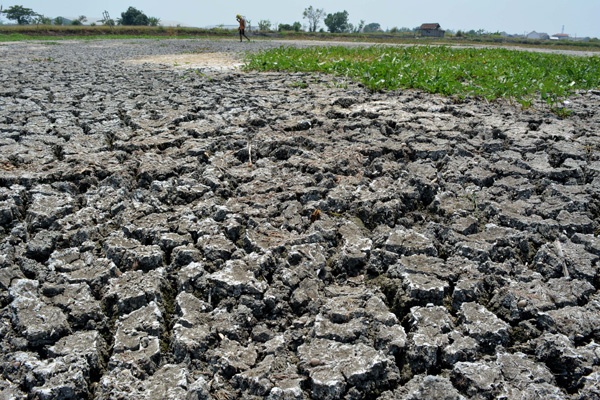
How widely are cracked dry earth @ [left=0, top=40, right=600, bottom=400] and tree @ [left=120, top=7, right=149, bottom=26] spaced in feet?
185

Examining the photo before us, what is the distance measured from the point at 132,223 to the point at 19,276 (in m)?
0.69

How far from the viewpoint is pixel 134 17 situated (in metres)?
55.1

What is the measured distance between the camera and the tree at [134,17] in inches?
2169

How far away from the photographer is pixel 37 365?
178 cm

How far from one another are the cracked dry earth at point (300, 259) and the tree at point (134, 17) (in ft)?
185

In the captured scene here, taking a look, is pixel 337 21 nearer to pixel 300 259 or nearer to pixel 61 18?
pixel 61 18

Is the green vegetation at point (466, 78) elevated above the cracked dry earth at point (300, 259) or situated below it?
above

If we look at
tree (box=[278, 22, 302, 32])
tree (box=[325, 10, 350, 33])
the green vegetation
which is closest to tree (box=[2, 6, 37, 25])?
tree (box=[278, 22, 302, 32])

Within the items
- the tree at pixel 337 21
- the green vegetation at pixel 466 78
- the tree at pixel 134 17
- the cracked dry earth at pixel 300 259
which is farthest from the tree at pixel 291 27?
the cracked dry earth at pixel 300 259

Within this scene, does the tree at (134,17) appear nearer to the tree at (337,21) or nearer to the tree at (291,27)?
the tree at (291,27)

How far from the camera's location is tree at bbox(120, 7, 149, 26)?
55094 millimetres

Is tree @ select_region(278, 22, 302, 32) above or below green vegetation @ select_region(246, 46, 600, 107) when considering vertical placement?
above

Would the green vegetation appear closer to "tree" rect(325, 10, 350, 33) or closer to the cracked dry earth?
the cracked dry earth

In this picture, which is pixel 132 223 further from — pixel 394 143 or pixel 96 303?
pixel 394 143
